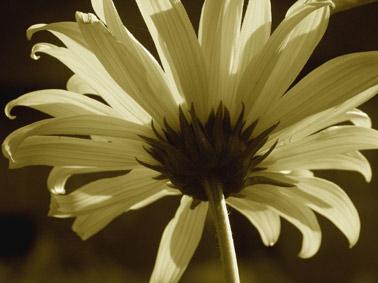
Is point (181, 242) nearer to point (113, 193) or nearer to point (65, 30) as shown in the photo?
point (113, 193)

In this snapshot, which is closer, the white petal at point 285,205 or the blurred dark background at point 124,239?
the white petal at point 285,205

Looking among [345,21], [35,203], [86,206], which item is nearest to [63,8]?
[35,203]

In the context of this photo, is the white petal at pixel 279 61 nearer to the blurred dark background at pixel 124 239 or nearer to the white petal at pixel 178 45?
the white petal at pixel 178 45

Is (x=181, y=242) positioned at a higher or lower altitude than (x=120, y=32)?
lower

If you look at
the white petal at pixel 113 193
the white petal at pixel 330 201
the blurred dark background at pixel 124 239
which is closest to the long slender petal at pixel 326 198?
the white petal at pixel 330 201

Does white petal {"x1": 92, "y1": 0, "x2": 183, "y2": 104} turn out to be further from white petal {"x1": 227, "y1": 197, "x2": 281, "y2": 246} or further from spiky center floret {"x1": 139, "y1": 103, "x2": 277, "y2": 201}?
white petal {"x1": 227, "y1": 197, "x2": 281, "y2": 246}

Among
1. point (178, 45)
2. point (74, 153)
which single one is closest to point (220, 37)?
point (178, 45)
